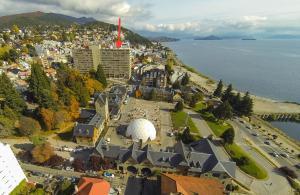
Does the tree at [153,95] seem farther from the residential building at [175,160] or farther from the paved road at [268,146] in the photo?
the residential building at [175,160]

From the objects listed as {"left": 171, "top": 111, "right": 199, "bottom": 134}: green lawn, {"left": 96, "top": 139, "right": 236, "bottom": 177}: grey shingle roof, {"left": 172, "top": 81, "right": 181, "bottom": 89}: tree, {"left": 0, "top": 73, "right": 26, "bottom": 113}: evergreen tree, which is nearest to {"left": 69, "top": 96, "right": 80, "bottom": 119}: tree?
{"left": 0, "top": 73, "right": 26, "bottom": 113}: evergreen tree

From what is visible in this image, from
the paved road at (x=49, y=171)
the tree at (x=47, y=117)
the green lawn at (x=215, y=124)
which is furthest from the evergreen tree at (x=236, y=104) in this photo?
the tree at (x=47, y=117)

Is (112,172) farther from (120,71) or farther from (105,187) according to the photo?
(120,71)

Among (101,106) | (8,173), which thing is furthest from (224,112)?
(8,173)

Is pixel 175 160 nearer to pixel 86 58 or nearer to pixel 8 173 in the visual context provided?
pixel 8 173

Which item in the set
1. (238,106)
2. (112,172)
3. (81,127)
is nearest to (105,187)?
(112,172)

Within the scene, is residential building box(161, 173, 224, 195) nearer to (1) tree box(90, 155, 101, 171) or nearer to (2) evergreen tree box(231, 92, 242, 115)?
(1) tree box(90, 155, 101, 171)
